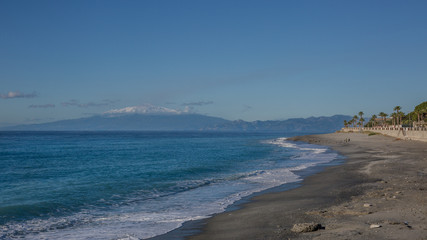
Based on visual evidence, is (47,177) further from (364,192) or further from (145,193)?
(364,192)

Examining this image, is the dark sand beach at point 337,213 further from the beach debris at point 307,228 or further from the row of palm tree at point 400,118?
the row of palm tree at point 400,118

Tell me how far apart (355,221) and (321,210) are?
8.45 ft

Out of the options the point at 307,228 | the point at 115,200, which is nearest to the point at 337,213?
the point at 307,228

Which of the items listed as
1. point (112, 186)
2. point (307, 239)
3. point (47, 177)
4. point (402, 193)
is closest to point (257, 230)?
point (307, 239)

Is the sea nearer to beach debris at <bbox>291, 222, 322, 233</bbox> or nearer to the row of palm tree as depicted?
beach debris at <bbox>291, 222, 322, 233</bbox>

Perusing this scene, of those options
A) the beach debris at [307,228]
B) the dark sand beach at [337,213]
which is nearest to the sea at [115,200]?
the dark sand beach at [337,213]

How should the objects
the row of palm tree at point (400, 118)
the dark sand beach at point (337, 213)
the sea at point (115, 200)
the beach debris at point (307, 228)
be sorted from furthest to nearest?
the row of palm tree at point (400, 118), the sea at point (115, 200), the beach debris at point (307, 228), the dark sand beach at point (337, 213)

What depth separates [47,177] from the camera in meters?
29.4

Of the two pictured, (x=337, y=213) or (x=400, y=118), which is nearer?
(x=337, y=213)

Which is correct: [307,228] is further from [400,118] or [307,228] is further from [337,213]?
[400,118]

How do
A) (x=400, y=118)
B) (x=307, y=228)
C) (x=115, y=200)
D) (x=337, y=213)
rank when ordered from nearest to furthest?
(x=307, y=228), (x=337, y=213), (x=115, y=200), (x=400, y=118)

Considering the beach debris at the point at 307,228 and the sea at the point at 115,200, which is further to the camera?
the sea at the point at 115,200

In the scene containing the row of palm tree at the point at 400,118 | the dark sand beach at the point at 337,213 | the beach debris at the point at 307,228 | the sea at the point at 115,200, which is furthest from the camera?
the row of palm tree at the point at 400,118

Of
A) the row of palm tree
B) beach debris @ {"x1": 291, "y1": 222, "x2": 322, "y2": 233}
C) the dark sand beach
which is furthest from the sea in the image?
the row of palm tree
